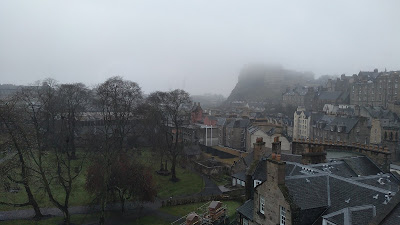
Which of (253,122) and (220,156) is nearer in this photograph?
(220,156)

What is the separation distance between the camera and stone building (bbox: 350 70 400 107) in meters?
90.2

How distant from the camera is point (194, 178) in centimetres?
4609

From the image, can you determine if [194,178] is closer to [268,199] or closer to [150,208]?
[150,208]

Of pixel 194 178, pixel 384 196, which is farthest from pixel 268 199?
pixel 194 178

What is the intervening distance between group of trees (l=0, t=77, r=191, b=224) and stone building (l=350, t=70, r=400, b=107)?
2567 inches

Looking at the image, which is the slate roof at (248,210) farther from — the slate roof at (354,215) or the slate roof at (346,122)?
the slate roof at (346,122)

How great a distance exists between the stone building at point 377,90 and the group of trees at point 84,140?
6520 cm

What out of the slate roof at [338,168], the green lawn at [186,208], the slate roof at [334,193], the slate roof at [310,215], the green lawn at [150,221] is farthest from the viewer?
the green lawn at [186,208]

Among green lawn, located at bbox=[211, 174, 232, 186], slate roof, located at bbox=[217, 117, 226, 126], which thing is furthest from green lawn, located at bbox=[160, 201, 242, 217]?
slate roof, located at bbox=[217, 117, 226, 126]

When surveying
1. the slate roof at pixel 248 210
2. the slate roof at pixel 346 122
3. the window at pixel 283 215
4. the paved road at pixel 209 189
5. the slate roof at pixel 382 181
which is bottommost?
the paved road at pixel 209 189

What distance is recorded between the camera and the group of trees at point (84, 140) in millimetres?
26906

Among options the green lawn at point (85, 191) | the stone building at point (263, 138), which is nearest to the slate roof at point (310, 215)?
the green lawn at point (85, 191)

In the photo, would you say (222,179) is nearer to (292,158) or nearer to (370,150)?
(292,158)

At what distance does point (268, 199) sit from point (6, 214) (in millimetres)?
25395
